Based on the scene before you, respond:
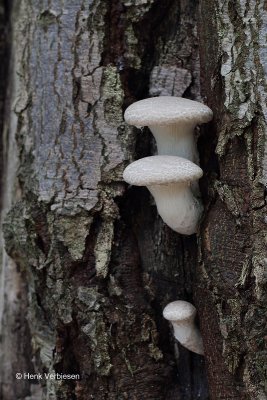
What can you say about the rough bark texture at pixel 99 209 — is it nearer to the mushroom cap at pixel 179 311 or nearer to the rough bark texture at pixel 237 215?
the mushroom cap at pixel 179 311

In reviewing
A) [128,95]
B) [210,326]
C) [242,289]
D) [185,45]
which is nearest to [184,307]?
[210,326]

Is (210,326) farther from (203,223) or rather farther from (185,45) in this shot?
(185,45)

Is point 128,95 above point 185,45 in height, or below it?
below

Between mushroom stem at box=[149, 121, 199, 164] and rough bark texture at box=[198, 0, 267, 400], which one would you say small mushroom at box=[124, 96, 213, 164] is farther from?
rough bark texture at box=[198, 0, 267, 400]

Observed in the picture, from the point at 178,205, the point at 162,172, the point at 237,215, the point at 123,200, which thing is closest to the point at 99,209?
the point at 123,200

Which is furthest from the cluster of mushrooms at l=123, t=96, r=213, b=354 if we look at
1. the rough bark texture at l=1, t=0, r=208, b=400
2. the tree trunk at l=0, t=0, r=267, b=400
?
the rough bark texture at l=1, t=0, r=208, b=400

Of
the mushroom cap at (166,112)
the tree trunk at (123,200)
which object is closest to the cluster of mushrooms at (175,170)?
the mushroom cap at (166,112)

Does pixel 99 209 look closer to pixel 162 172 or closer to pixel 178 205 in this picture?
pixel 178 205
